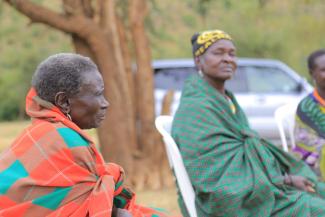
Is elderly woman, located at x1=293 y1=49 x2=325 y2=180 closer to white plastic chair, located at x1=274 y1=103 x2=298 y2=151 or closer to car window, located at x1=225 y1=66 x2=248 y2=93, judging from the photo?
white plastic chair, located at x1=274 y1=103 x2=298 y2=151

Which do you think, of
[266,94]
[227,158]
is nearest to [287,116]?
[227,158]

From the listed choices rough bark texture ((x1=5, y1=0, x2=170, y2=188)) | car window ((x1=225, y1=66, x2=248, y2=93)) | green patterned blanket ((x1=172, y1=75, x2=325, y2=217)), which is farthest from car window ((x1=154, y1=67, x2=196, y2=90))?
green patterned blanket ((x1=172, y1=75, x2=325, y2=217))

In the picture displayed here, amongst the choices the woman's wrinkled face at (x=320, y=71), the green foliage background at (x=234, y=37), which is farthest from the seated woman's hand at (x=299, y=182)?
the green foliage background at (x=234, y=37)

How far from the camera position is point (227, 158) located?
2957 mm

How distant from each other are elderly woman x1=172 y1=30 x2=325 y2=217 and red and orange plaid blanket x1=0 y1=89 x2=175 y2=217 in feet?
2.92

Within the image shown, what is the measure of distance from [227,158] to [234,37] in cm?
1951

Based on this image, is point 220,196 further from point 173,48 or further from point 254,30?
point 173,48

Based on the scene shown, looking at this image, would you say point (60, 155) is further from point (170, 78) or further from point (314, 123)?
point (170, 78)

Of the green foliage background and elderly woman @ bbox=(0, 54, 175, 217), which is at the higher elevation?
elderly woman @ bbox=(0, 54, 175, 217)

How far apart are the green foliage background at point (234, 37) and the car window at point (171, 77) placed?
9.68 m

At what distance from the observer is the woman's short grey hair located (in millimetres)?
2137

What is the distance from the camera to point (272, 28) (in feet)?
78.3

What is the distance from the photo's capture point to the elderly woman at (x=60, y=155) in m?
2.04

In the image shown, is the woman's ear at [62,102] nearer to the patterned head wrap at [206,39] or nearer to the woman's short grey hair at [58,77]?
the woman's short grey hair at [58,77]
